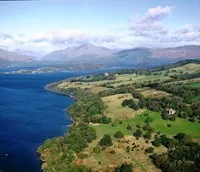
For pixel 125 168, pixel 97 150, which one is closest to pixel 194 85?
pixel 97 150

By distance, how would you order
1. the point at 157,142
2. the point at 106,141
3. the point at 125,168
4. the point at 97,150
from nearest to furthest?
the point at 125,168, the point at 97,150, the point at 157,142, the point at 106,141

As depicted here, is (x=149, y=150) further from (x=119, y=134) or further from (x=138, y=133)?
(x=119, y=134)

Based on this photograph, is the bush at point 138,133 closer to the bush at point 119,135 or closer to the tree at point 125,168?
the bush at point 119,135

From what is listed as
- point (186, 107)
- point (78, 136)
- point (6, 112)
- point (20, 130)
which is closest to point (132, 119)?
point (186, 107)

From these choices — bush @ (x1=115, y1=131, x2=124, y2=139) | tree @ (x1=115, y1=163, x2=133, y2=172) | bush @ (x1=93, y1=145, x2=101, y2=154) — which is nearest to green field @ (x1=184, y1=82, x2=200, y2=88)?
bush @ (x1=115, y1=131, x2=124, y2=139)

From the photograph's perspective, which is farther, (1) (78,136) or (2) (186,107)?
(2) (186,107)

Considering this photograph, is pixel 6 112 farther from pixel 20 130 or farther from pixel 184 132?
pixel 184 132
